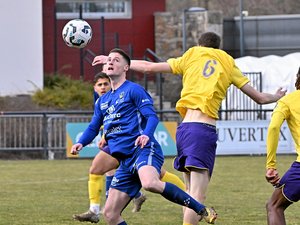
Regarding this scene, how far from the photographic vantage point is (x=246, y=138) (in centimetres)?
2555

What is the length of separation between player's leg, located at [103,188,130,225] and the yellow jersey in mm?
1417

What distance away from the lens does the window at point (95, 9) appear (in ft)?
111

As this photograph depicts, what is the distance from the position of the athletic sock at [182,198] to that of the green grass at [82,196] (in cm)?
241

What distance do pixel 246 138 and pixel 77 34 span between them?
47.8ft

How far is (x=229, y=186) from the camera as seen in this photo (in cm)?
1706

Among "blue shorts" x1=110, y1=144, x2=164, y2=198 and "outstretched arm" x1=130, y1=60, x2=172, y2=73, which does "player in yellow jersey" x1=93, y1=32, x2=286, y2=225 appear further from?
"blue shorts" x1=110, y1=144, x2=164, y2=198

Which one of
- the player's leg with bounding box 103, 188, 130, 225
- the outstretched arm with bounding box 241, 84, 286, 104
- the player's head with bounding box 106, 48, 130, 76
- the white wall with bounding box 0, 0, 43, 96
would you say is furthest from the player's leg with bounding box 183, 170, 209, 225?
the white wall with bounding box 0, 0, 43, 96

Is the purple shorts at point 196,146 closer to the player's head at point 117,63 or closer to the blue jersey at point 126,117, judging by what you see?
the blue jersey at point 126,117

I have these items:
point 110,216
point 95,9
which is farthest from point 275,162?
point 95,9

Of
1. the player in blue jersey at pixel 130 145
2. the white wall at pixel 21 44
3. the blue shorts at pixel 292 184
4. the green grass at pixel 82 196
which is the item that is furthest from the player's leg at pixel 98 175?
the white wall at pixel 21 44

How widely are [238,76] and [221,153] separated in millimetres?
15649

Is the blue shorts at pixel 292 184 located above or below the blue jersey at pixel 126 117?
below

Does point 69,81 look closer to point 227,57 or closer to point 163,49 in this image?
point 163,49

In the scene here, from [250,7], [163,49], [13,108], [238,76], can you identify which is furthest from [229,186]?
[250,7]
